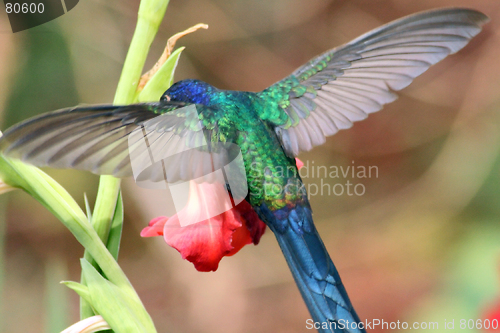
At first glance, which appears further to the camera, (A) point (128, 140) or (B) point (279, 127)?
(B) point (279, 127)

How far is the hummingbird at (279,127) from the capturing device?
51 centimetres

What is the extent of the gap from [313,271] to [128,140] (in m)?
0.32

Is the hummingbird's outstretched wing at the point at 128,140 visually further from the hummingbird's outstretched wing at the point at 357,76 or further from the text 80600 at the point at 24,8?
the text 80600 at the point at 24,8

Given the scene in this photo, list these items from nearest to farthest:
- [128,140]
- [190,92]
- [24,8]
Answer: [128,140]
[190,92]
[24,8]

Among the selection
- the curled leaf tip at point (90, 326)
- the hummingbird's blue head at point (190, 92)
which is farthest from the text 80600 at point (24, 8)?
the curled leaf tip at point (90, 326)

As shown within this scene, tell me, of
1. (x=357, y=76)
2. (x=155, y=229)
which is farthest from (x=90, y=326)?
(x=357, y=76)

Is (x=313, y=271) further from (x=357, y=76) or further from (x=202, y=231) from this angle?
(x=357, y=76)

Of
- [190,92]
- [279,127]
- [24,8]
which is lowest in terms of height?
[279,127]

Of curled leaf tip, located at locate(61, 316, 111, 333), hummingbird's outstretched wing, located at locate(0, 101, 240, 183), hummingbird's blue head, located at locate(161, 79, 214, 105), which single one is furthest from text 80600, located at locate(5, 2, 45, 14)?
curled leaf tip, located at locate(61, 316, 111, 333)

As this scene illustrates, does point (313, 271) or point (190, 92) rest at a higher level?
point (190, 92)

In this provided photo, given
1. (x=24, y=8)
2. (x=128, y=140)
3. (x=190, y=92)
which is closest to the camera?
(x=128, y=140)

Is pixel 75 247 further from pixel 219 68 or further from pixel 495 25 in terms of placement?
pixel 495 25

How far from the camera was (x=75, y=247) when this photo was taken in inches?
69.8

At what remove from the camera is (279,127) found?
Result: 800mm
